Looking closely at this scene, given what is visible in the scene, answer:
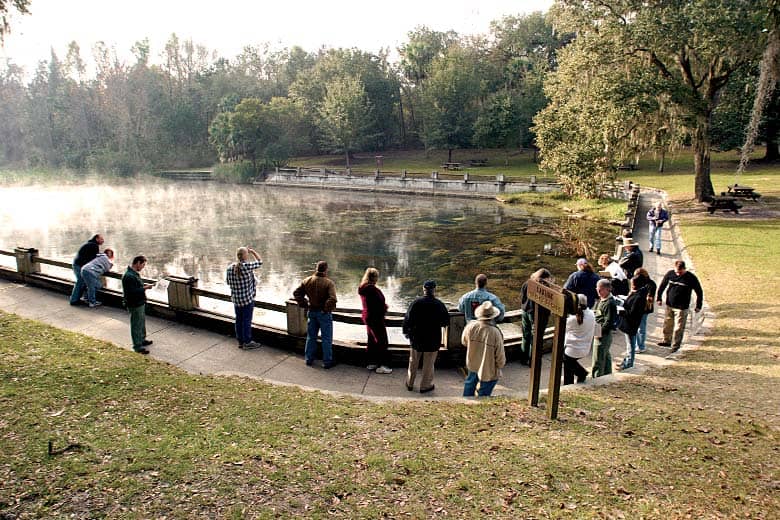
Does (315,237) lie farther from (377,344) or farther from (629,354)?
(629,354)

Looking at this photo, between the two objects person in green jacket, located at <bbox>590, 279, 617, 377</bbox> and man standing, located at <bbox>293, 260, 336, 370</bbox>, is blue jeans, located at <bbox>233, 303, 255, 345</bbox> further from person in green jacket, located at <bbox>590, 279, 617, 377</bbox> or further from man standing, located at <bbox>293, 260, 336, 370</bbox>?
person in green jacket, located at <bbox>590, 279, 617, 377</bbox>

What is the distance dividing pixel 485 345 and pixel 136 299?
261 inches

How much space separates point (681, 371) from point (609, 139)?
2285cm

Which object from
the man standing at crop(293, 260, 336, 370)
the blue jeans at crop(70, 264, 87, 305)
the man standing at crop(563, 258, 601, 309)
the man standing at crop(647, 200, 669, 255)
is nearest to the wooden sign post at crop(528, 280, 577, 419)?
the man standing at crop(563, 258, 601, 309)

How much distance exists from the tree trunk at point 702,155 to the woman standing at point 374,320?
24295 mm

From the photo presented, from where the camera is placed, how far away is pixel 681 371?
8.59 meters

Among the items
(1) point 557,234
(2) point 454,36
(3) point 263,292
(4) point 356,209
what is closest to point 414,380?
(3) point 263,292

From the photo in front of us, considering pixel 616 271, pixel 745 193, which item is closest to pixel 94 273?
pixel 616 271

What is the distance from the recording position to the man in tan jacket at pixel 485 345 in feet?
24.0

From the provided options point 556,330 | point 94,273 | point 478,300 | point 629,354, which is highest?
point 556,330

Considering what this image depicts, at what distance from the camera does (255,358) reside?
9773mm

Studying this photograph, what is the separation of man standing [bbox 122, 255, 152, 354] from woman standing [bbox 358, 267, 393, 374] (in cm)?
428

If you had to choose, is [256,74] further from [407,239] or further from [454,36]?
[407,239]

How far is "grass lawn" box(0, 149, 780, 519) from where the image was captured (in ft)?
16.1
